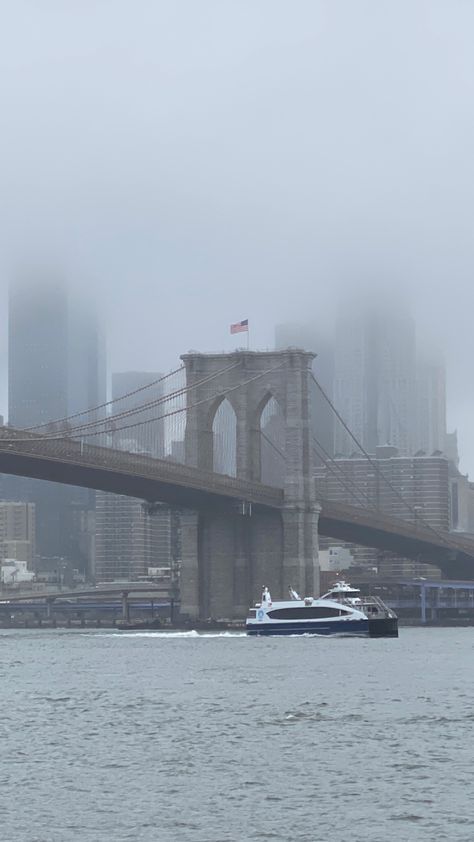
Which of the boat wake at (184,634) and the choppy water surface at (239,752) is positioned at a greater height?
the boat wake at (184,634)

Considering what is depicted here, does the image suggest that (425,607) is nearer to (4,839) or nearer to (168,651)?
(168,651)

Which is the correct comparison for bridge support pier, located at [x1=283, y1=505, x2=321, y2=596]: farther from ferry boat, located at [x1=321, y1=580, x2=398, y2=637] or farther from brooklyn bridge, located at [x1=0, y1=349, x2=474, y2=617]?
ferry boat, located at [x1=321, y1=580, x2=398, y2=637]

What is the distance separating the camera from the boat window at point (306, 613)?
315 feet

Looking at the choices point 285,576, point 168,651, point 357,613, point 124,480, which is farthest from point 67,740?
point 285,576

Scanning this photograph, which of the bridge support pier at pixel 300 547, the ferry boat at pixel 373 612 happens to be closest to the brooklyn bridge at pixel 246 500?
the bridge support pier at pixel 300 547

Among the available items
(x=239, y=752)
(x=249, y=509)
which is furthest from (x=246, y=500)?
(x=239, y=752)

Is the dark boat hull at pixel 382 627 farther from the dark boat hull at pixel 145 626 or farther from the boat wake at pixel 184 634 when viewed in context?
the dark boat hull at pixel 145 626

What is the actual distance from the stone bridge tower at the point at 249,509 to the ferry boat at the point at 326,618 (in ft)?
65.8

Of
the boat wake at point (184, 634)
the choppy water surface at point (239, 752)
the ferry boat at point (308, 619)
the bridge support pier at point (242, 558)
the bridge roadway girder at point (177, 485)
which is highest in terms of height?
the bridge roadway girder at point (177, 485)

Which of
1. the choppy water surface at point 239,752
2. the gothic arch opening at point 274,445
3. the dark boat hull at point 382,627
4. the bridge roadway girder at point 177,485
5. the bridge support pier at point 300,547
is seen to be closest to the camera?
the choppy water surface at point 239,752

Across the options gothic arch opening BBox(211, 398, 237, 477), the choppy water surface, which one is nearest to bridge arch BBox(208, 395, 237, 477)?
gothic arch opening BBox(211, 398, 237, 477)

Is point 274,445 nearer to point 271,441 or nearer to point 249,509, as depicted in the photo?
point 271,441

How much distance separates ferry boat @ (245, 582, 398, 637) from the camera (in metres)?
95.4

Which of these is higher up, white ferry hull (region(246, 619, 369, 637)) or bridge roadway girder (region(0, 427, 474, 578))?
bridge roadway girder (region(0, 427, 474, 578))
